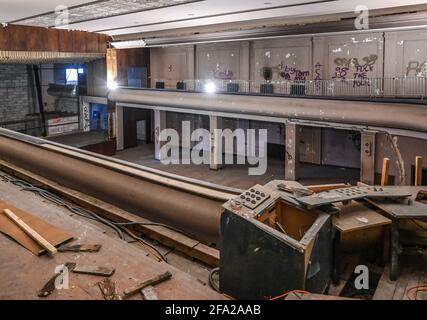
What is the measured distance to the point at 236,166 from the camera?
10141mm

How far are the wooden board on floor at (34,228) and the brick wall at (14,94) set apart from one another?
11102 mm

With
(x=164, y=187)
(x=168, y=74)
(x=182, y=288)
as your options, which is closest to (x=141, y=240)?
(x=164, y=187)

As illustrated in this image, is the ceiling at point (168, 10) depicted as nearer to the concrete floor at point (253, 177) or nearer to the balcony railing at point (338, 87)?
the balcony railing at point (338, 87)

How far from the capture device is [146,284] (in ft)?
6.99

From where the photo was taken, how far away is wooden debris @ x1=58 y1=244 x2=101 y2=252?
2584 millimetres

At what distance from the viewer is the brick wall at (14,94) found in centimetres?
1270

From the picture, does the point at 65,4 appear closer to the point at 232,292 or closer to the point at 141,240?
the point at 141,240

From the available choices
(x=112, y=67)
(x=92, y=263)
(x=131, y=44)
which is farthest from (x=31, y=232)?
(x=112, y=67)

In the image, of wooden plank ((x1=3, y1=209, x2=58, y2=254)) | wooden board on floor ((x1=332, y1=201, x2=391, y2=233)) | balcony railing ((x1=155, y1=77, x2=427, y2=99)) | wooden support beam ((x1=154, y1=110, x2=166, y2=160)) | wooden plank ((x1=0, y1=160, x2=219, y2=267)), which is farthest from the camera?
wooden support beam ((x1=154, y1=110, x2=166, y2=160))

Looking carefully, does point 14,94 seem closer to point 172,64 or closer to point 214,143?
point 172,64

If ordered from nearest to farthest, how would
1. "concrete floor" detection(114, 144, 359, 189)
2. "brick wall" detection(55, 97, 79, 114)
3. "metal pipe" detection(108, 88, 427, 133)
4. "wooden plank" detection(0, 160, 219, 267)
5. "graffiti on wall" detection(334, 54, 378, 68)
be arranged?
"wooden plank" detection(0, 160, 219, 267) → "metal pipe" detection(108, 88, 427, 133) → "graffiti on wall" detection(334, 54, 378, 68) → "concrete floor" detection(114, 144, 359, 189) → "brick wall" detection(55, 97, 79, 114)

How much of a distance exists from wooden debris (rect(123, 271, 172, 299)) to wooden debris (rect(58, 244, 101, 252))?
0.61 meters

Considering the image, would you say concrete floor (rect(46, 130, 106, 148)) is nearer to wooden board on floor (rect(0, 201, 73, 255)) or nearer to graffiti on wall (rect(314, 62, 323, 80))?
graffiti on wall (rect(314, 62, 323, 80))

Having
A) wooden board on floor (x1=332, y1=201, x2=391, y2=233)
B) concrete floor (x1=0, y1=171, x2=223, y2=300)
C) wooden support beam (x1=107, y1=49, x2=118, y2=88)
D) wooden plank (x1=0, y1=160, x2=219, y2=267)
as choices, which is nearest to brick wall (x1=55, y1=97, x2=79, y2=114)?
wooden support beam (x1=107, y1=49, x2=118, y2=88)
